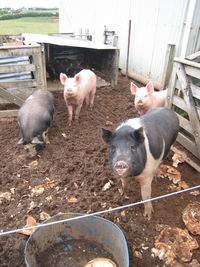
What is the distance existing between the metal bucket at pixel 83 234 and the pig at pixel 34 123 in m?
1.96

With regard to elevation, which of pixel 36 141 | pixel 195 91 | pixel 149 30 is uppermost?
pixel 149 30

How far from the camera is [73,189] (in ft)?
11.7

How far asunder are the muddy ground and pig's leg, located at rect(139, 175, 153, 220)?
11 centimetres

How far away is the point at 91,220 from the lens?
260cm

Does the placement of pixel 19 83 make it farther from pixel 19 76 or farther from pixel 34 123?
pixel 34 123

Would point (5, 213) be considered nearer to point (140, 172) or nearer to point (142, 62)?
point (140, 172)

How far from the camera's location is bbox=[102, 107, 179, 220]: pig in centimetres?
247

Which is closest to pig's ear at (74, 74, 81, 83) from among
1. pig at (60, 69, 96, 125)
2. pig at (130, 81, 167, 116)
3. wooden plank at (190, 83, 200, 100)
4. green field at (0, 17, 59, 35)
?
pig at (60, 69, 96, 125)

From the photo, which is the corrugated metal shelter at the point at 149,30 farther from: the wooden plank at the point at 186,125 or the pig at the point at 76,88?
the wooden plank at the point at 186,125

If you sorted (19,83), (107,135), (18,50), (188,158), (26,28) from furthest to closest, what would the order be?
1. (26,28)
2. (19,83)
3. (18,50)
4. (188,158)
5. (107,135)

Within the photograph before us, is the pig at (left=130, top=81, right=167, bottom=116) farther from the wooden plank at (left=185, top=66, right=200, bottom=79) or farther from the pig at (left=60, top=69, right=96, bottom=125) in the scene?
the pig at (left=60, top=69, right=96, bottom=125)

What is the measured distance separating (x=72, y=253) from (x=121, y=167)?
46.1 inches

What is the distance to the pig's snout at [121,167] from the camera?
2.37 meters

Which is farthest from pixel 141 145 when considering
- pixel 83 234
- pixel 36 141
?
pixel 36 141
